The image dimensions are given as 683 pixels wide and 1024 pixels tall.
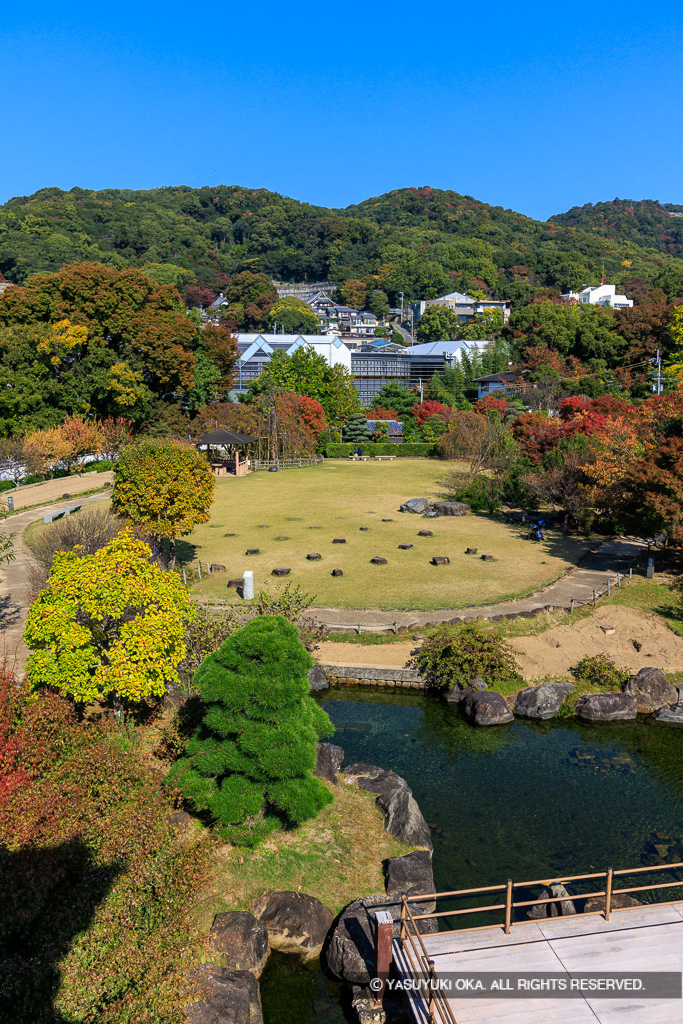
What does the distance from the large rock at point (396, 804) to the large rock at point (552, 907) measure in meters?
2.15

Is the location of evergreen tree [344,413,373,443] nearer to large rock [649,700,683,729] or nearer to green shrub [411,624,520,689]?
green shrub [411,624,520,689]

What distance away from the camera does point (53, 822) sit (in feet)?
31.8

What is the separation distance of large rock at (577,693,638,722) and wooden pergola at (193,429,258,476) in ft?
113

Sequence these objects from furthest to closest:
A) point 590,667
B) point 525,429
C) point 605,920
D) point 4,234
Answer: point 4,234 < point 525,429 < point 590,667 < point 605,920

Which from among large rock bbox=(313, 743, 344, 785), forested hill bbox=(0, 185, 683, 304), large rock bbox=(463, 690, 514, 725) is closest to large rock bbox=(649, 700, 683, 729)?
large rock bbox=(463, 690, 514, 725)

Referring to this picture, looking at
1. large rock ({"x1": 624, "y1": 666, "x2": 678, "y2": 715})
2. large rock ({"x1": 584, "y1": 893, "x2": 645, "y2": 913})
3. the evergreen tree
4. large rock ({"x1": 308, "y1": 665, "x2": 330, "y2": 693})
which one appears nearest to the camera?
large rock ({"x1": 584, "y1": 893, "x2": 645, "y2": 913})

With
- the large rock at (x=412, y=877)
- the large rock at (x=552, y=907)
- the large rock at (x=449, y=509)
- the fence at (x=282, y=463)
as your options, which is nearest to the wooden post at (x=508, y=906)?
the large rock at (x=552, y=907)

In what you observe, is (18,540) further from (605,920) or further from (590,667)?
(605,920)

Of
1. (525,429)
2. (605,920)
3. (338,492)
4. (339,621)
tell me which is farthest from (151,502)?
(525,429)

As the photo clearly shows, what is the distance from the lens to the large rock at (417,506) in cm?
3688

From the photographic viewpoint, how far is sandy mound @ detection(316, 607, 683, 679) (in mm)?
18719

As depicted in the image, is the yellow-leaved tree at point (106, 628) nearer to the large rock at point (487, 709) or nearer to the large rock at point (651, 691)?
the large rock at point (487, 709)

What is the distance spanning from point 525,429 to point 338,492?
12203mm

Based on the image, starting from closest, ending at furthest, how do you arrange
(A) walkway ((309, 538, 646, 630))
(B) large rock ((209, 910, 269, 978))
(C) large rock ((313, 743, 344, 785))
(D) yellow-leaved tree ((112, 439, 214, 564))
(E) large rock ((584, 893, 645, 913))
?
(B) large rock ((209, 910, 269, 978)), (E) large rock ((584, 893, 645, 913)), (C) large rock ((313, 743, 344, 785)), (A) walkway ((309, 538, 646, 630)), (D) yellow-leaved tree ((112, 439, 214, 564))
